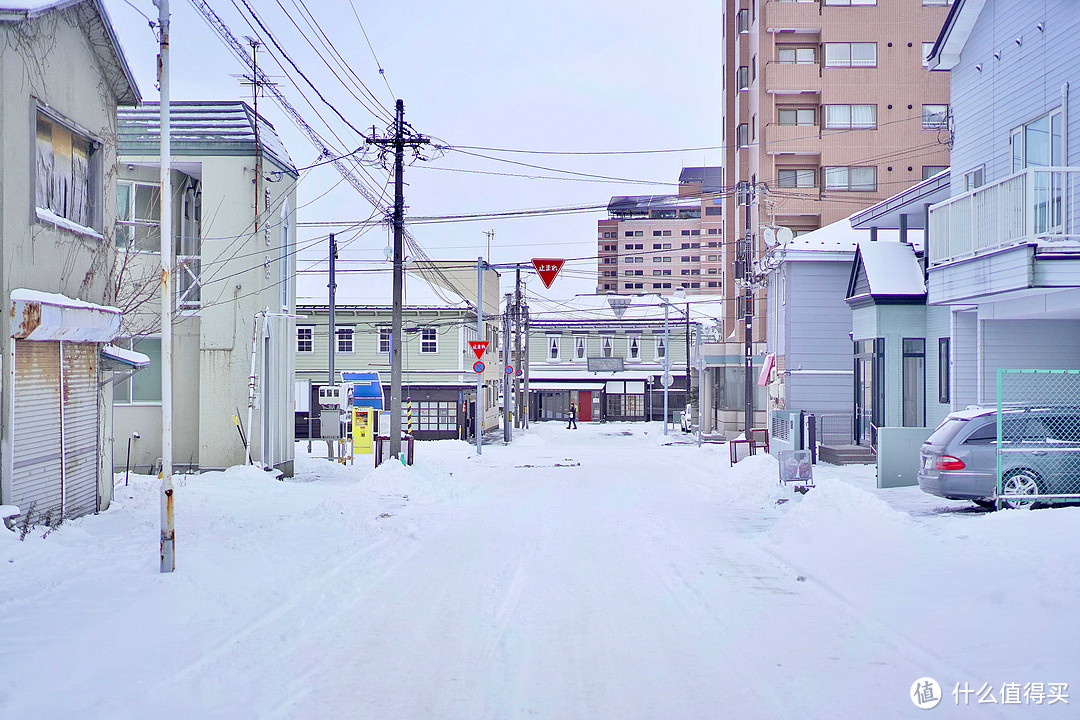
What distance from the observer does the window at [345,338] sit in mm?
50969

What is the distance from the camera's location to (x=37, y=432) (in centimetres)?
1188

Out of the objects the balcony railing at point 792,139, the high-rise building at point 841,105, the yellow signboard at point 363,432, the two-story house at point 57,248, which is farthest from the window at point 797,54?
the two-story house at point 57,248

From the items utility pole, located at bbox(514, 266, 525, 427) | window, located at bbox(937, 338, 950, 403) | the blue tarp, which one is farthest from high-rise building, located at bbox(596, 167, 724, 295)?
window, located at bbox(937, 338, 950, 403)

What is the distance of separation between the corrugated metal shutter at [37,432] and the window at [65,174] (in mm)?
2058

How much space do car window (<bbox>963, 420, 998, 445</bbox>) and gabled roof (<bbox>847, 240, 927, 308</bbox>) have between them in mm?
10073

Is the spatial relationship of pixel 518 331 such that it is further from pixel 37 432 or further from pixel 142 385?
pixel 37 432

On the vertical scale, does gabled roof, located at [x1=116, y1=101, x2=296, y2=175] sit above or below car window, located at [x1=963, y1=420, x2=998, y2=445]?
above

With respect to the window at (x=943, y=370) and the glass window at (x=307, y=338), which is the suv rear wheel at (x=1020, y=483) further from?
the glass window at (x=307, y=338)

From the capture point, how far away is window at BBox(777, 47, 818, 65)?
47.6 m

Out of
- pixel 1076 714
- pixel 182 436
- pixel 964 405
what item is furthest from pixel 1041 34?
pixel 182 436

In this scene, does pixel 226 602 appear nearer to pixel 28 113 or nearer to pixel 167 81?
pixel 167 81

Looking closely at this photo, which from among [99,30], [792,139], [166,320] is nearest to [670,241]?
[792,139]

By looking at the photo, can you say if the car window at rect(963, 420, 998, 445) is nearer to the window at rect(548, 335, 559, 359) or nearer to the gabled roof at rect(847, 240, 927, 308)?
the gabled roof at rect(847, 240, 927, 308)

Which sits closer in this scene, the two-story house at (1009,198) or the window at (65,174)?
the window at (65,174)
